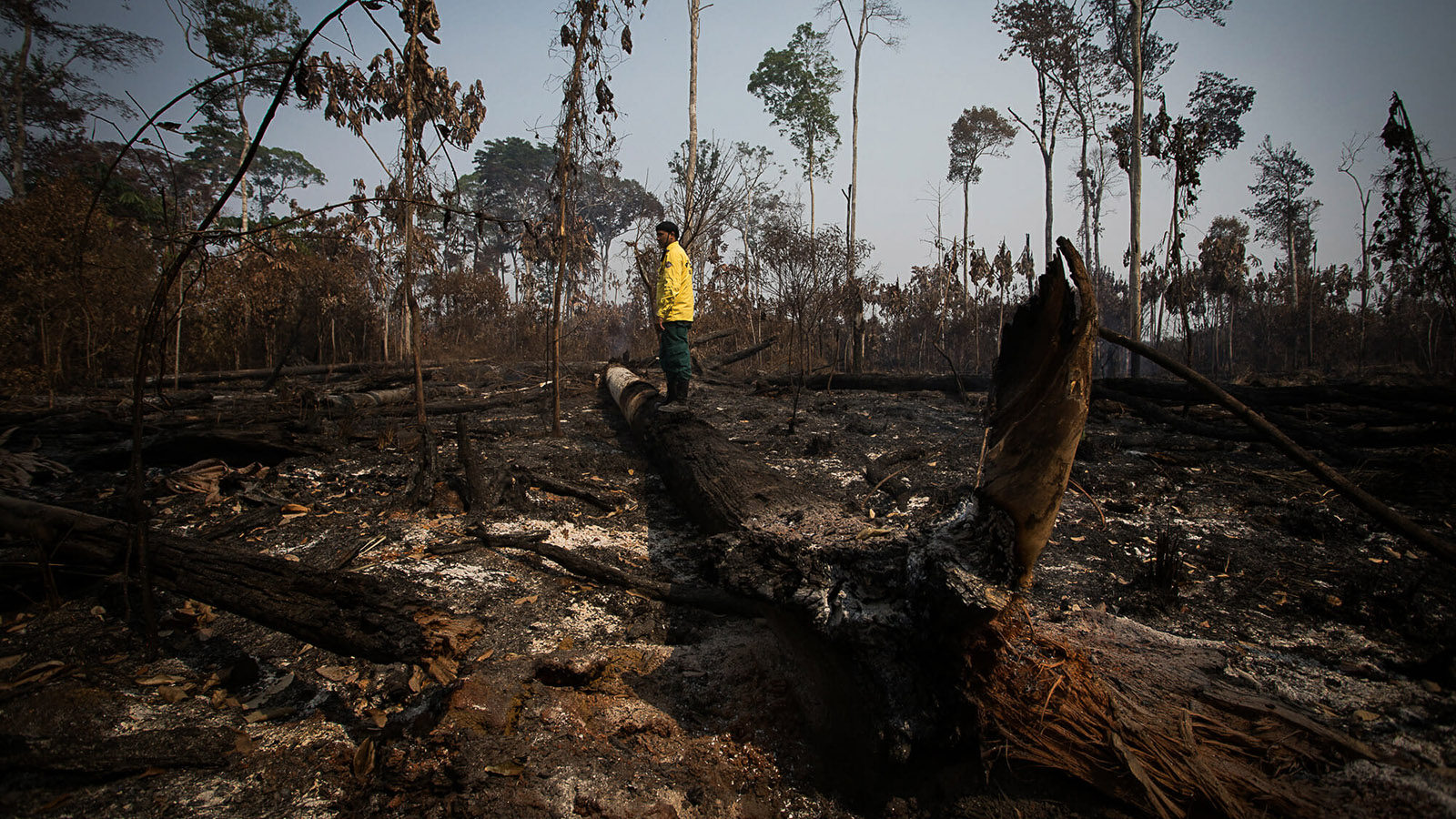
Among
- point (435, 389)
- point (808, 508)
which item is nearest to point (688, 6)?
point (435, 389)

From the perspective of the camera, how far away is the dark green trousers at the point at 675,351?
6.18 m

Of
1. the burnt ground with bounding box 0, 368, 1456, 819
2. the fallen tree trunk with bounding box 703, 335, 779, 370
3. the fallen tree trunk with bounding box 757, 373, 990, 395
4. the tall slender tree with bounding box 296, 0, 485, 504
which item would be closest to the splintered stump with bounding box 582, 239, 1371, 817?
the burnt ground with bounding box 0, 368, 1456, 819

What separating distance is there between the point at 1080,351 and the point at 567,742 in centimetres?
209

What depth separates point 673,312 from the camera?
627 centimetres

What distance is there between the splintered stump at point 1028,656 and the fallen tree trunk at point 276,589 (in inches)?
47.7

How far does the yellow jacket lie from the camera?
20.4 feet

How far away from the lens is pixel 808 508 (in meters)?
2.78

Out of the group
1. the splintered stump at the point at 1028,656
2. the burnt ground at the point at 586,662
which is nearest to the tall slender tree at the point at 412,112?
the burnt ground at the point at 586,662

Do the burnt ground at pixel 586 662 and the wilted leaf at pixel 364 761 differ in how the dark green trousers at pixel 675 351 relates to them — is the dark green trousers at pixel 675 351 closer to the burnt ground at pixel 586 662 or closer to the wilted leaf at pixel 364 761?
the burnt ground at pixel 586 662

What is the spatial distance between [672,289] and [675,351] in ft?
2.33

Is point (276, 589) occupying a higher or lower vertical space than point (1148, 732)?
higher

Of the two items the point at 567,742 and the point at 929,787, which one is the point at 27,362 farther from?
the point at 929,787

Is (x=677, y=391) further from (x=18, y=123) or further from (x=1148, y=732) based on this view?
(x=18, y=123)

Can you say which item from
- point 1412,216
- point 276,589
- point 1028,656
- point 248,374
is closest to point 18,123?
point 248,374
